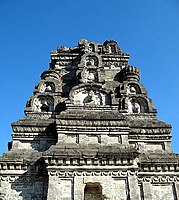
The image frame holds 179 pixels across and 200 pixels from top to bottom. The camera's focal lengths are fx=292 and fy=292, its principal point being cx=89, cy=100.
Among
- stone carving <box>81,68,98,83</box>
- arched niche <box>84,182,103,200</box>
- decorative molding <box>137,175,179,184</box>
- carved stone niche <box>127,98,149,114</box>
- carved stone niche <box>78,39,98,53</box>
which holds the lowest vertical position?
arched niche <box>84,182,103,200</box>

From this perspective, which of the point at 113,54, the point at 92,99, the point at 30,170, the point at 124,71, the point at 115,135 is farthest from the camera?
the point at 113,54

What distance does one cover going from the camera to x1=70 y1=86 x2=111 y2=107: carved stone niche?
635 inches

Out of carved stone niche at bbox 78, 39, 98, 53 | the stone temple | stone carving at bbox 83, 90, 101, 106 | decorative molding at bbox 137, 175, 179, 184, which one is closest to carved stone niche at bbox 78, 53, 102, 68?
the stone temple

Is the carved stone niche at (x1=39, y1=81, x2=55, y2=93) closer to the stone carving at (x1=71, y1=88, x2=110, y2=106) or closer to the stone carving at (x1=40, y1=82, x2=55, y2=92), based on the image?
the stone carving at (x1=40, y1=82, x2=55, y2=92)

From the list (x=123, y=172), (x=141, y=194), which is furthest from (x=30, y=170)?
(x=141, y=194)

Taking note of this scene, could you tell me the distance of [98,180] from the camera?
40.2 ft

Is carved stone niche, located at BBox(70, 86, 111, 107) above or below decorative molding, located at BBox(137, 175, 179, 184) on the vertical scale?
above

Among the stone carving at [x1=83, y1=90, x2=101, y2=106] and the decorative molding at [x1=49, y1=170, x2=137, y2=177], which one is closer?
the decorative molding at [x1=49, y1=170, x2=137, y2=177]

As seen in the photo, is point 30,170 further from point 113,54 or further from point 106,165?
point 113,54

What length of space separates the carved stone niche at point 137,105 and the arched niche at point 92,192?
533 cm

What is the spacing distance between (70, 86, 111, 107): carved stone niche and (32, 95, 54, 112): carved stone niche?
138 centimetres

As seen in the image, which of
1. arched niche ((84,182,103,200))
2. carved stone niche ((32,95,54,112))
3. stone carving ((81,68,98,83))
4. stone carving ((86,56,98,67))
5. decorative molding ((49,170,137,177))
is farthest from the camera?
stone carving ((86,56,98,67))

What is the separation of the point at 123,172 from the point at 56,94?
6.66m

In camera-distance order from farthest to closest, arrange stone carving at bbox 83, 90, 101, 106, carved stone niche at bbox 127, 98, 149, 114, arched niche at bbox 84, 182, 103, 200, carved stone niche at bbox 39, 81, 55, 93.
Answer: carved stone niche at bbox 39, 81, 55, 93 < carved stone niche at bbox 127, 98, 149, 114 < stone carving at bbox 83, 90, 101, 106 < arched niche at bbox 84, 182, 103, 200
